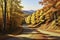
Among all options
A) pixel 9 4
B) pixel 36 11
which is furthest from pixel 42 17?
pixel 9 4

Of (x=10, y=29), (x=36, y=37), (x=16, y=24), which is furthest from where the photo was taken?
(x=16, y=24)

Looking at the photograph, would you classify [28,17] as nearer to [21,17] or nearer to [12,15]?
[21,17]

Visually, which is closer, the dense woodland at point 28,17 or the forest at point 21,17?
Result: the forest at point 21,17

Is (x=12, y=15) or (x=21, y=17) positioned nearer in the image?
(x=12, y=15)

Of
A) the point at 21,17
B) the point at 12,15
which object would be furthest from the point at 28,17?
the point at 12,15

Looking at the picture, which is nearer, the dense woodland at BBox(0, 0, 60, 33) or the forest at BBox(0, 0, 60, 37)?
the forest at BBox(0, 0, 60, 37)

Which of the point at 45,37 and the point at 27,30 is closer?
the point at 45,37

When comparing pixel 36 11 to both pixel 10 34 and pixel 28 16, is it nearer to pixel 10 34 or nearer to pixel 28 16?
pixel 28 16

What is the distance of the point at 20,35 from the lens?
4605 millimetres

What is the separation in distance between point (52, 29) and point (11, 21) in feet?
4.08

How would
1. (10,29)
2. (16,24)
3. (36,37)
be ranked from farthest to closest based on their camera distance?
1. (16,24)
2. (10,29)
3. (36,37)

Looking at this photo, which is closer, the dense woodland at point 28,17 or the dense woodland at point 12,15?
the dense woodland at point 12,15

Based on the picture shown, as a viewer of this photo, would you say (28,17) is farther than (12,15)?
Yes

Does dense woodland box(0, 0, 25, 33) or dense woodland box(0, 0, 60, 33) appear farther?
dense woodland box(0, 0, 60, 33)
